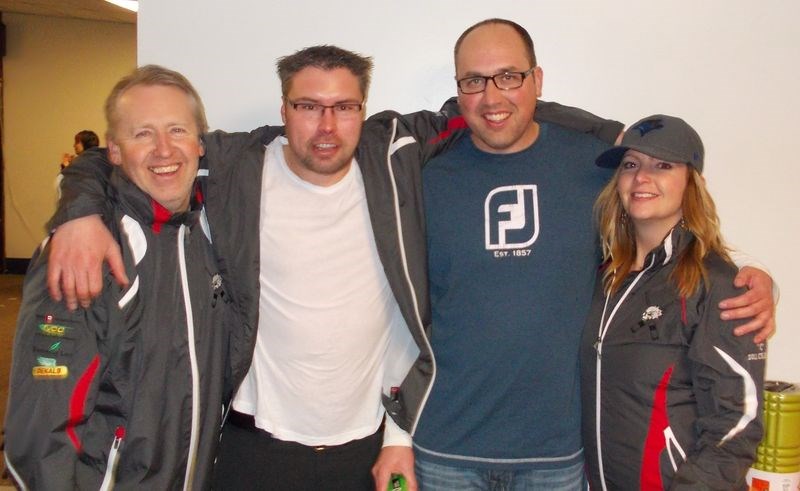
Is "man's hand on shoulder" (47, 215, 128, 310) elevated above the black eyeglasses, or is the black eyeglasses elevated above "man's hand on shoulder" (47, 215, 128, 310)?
the black eyeglasses

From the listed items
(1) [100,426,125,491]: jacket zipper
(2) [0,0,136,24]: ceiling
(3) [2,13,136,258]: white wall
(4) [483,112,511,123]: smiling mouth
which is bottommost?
(1) [100,426,125,491]: jacket zipper

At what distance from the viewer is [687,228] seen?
5.30ft

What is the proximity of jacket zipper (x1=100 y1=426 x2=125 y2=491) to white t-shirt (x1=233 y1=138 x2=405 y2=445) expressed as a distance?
15.0 inches

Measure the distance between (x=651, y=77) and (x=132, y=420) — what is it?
1.94 m

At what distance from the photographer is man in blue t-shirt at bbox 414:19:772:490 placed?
1.69 meters

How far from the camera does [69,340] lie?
1.32m

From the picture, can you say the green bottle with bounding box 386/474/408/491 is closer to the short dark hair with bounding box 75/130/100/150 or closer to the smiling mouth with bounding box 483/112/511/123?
the smiling mouth with bounding box 483/112/511/123

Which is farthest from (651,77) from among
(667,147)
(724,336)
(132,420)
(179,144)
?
(132,420)

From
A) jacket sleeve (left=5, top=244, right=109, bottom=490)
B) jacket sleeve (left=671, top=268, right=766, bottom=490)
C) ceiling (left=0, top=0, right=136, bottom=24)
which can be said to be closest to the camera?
jacket sleeve (left=5, top=244, right=109, bottom=490)

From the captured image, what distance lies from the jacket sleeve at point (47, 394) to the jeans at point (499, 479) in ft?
2.88

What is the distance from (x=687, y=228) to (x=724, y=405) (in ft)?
1.41

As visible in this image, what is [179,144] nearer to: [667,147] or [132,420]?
[132,420]

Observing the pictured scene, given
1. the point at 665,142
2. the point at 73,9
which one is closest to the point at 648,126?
the point at 665,142

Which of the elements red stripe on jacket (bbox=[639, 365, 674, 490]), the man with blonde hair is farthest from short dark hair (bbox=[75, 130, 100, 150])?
red stripe on jacket (bbox=[639, 365, 674, 490])
